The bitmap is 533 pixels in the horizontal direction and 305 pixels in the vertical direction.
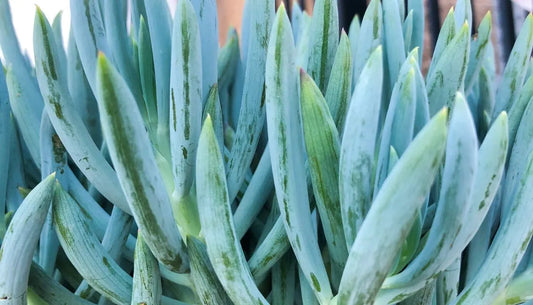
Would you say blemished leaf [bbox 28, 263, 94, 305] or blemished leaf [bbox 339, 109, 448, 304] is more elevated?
blemished leaf [bbox 339, 109, 448, 304]

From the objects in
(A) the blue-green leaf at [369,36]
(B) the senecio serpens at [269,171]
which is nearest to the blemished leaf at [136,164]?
(B) the senecio serpens at [269,171]

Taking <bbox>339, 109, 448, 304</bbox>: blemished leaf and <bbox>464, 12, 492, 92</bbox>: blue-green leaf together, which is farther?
<bbox>464, 12, 492, 92</bbox>: blue-green leaf

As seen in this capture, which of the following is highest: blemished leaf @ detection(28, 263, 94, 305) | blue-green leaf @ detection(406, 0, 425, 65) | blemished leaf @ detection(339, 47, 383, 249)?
blue-green leaf @ detection(406, 0, 425, 65)

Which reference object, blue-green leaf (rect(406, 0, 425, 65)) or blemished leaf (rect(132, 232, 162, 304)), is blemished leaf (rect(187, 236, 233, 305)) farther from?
blue-green leaf (rect(406, 0, 425, 65))

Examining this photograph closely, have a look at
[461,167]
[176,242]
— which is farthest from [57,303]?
[461,167]

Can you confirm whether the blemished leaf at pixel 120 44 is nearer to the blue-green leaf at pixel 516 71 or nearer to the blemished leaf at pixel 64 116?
the blemished leaf at pixel 64 116

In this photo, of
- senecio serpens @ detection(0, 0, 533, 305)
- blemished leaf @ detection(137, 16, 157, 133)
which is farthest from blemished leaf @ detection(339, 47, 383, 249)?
blemished leaf @ detection(137, 16, 157, 133)

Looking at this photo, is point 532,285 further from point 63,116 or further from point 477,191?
point 63,116
